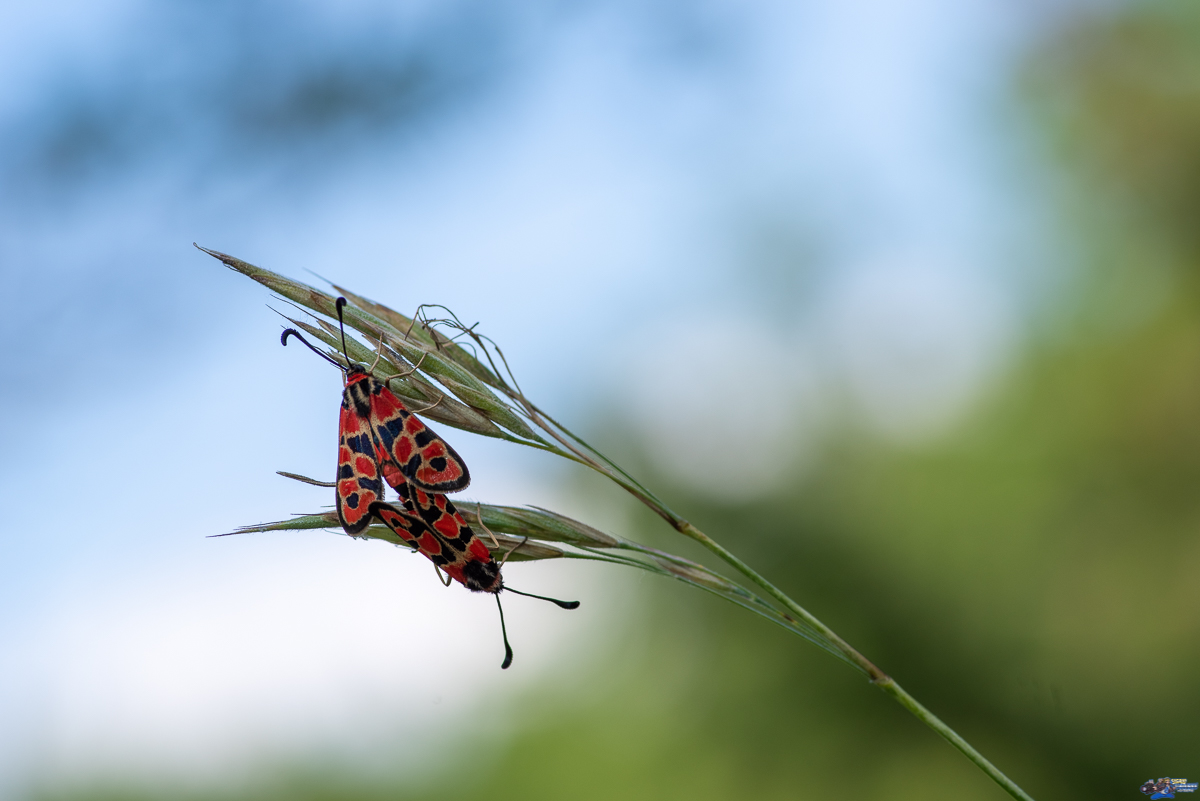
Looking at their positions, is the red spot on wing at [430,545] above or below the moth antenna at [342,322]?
below

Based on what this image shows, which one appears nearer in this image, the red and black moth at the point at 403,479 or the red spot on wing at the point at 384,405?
the red and black moth at the point at 403,479

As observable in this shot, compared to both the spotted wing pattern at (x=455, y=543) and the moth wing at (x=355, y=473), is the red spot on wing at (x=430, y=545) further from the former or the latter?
the moth wing at (x=355, y=473)

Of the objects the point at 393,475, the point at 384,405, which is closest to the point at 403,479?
the point at 393,475

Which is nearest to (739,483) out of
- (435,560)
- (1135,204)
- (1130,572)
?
(1130,572)

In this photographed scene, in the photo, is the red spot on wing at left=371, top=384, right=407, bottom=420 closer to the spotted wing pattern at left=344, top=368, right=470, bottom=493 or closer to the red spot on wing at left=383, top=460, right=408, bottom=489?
the spotted wing pattern at left=344, top=368, right=470, bottom=493

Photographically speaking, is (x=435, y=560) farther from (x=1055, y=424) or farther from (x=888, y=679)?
(x=1055, y=424)

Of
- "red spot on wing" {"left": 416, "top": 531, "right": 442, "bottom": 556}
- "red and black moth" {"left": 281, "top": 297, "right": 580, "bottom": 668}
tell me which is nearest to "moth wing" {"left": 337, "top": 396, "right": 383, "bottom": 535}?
"red and black moth" {"left": 281, "top": 297, "right": 580, "bottom": 668}

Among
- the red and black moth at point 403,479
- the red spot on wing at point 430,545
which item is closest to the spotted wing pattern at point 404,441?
the red and black moth at point 403,479

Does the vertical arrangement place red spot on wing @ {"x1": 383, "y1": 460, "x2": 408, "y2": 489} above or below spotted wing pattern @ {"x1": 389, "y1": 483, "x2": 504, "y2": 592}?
above
